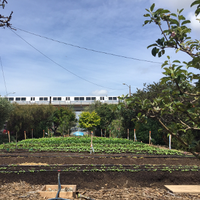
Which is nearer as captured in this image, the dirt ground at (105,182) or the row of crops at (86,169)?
the dirt ground at (105,182)

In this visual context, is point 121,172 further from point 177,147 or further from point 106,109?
point 106,109

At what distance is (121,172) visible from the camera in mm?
5859

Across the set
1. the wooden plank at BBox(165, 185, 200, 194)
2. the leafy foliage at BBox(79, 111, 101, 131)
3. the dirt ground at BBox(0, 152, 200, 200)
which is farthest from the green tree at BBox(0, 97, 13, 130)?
the wooden plank at BBox(165, 185, 200, 194)

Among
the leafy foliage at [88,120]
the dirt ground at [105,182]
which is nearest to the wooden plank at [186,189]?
the dirt ground at [105,182]

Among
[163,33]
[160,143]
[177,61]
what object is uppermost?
[163,33]

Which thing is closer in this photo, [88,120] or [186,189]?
[186,189]

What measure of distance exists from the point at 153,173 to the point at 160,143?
389 inches

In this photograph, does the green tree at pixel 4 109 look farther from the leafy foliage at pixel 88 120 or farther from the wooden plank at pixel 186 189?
the wooden plank at pixel 186 189

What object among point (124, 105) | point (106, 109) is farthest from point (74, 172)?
point (106, 109)

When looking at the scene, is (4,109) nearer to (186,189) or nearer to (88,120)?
(88,120)

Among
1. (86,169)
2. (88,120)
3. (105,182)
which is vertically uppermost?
(88,120)

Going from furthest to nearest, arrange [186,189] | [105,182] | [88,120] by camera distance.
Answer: [88,120], [105,182], [186,189]

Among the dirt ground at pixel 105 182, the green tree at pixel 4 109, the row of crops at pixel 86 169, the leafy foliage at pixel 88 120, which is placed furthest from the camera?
the leafy foliage at pixel 88 120

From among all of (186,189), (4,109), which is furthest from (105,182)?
(4,109)
